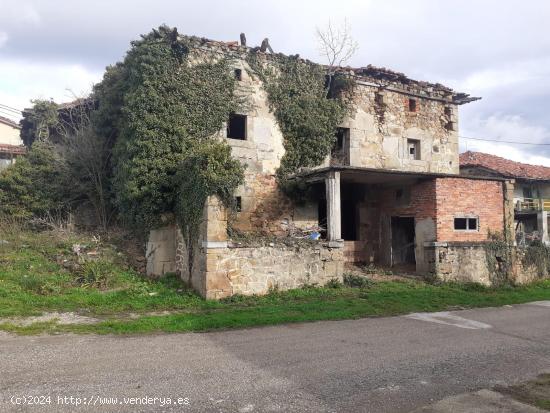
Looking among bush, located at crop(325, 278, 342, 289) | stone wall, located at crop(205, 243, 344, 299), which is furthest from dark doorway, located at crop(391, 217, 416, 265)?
bush, located at crop(325, 278, 342, 289)

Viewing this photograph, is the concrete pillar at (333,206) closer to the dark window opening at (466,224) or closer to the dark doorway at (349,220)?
the dark doorway at (349,220)

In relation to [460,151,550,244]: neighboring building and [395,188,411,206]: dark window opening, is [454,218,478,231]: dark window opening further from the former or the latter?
[460,151,550,244]: neighboring building

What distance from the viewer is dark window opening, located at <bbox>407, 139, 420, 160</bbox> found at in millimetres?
20395

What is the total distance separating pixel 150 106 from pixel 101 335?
28.5ft

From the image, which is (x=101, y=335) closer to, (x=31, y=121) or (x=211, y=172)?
(x=211, y=172)

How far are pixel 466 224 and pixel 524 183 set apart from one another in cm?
1713

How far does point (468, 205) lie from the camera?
1675 centimetres

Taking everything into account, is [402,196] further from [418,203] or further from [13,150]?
[13,150]

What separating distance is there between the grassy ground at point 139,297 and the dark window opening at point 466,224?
86.4 inches

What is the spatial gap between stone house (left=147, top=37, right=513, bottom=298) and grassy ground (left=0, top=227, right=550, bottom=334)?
778mm

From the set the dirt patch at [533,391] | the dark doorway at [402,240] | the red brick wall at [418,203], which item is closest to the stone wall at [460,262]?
the red brick wall at [418,203]

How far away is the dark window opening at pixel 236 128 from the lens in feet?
56.0

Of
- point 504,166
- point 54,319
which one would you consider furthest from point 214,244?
point 504,166

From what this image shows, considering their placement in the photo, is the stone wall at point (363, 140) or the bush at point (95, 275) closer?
the bush at point (95, 275)
